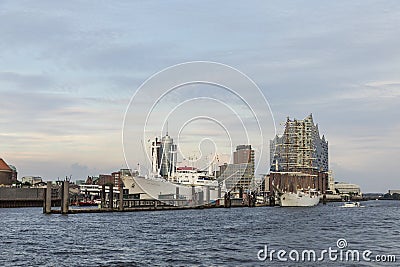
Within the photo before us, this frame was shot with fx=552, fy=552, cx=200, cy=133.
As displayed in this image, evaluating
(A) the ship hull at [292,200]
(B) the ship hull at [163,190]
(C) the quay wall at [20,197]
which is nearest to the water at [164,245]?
(B) the ship hull at [163,190]

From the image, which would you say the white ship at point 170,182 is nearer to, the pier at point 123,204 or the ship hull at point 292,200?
the pier at point 123,204

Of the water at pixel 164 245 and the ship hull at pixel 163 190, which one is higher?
the ship hull at pixel 163 190

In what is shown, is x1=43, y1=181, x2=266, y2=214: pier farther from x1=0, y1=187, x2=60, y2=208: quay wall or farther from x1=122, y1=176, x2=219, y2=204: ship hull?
x1=0, y1=187, x2=60, y2=208: quay wall

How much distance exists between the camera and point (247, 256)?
4091cm

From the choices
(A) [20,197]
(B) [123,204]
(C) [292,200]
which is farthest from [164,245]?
(C) [292,200]

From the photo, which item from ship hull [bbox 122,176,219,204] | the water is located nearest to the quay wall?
ship hull [bbox 122,176,219,204]

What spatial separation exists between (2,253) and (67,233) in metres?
18.1

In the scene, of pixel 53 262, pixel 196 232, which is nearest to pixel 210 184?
pixel 196 232

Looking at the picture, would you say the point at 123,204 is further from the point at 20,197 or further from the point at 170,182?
the point at 20,197

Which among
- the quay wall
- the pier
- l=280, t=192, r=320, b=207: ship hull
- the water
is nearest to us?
the water

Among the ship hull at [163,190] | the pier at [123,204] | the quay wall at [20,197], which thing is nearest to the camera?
the pier at [123,204]

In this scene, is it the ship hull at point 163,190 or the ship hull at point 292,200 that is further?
the ship hull at point 292,200

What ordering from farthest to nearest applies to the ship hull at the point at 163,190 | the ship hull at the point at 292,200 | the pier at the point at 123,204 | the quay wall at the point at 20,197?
1. the ship hull at the point at 292,200
2. the quay wall at the point at 20,197
3. the ship hull at the point at 163,190
4. the pier at the point at 123,204

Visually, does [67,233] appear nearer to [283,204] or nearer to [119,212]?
[119,212]
